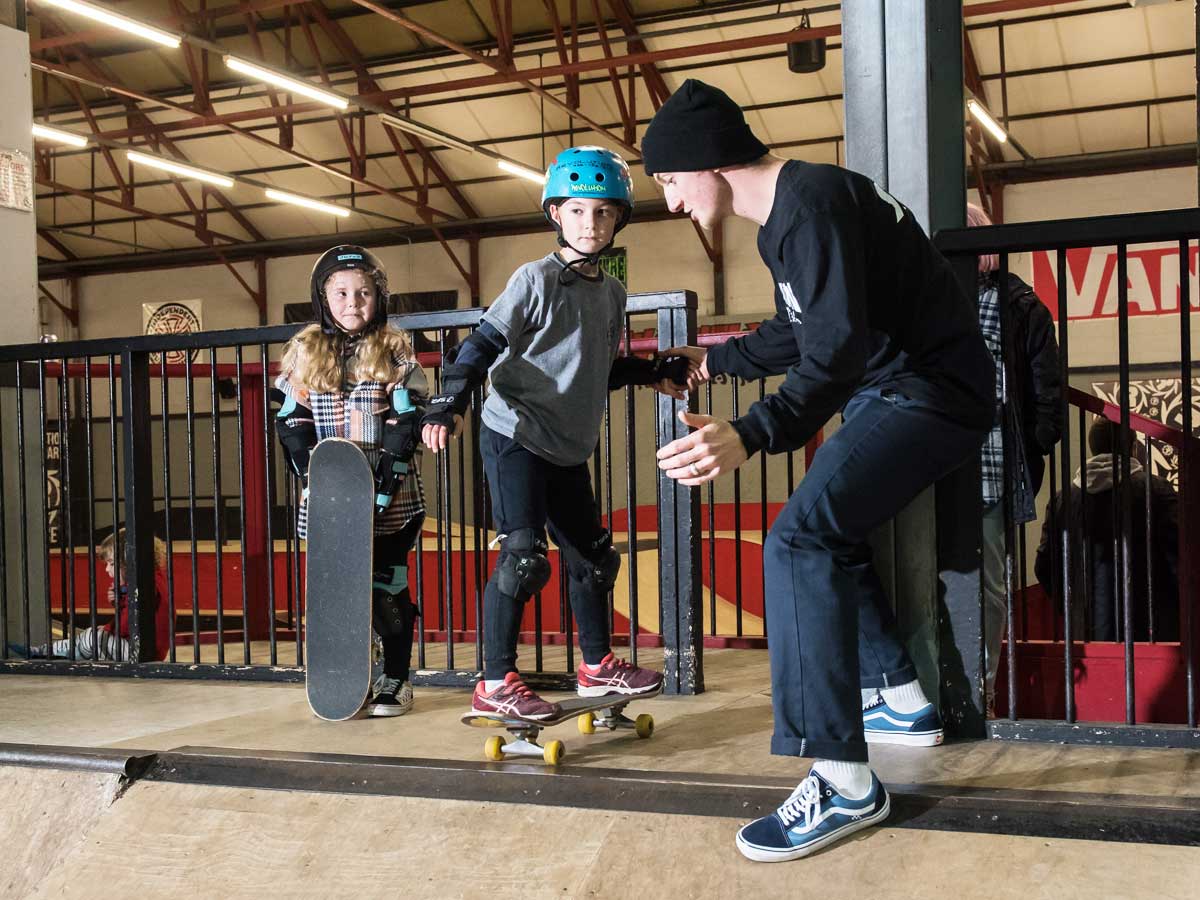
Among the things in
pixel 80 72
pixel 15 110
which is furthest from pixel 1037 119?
pixel 15 110

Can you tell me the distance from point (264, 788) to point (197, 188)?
79.5 feet

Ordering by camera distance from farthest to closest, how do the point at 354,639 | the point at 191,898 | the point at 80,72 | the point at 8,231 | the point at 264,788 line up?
1. the point at 80,72
2. the point at 8,231
3. the point at 354,639
4. the point at 264,788
5. the point at 191,898

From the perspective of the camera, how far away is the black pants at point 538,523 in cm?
335

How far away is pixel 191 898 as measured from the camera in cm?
255

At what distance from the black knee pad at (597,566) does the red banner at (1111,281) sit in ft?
50.3

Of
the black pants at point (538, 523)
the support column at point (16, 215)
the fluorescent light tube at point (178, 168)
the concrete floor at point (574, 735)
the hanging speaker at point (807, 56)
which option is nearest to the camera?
the concrete floor at point (574, 735)

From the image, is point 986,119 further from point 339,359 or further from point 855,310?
point 855,310

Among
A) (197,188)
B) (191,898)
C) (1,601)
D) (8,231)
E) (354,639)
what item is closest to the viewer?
(191,898)

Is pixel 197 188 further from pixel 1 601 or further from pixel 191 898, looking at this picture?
pixel 191 898

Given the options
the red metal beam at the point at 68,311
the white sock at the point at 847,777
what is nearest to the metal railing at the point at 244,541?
the white sock at the point at 847,777

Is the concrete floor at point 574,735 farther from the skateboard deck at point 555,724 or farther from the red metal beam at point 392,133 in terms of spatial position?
the red metal beam at point 392,133

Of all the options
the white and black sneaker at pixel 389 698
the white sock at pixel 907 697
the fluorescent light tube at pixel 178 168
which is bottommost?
the white and black sneaker at pixel 389 698

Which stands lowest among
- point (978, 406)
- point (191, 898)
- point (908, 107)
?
point (191, 898)

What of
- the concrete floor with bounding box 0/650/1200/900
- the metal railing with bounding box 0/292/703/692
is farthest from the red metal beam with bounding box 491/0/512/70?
the concrete floor with bounding box 0/650/1200/900
